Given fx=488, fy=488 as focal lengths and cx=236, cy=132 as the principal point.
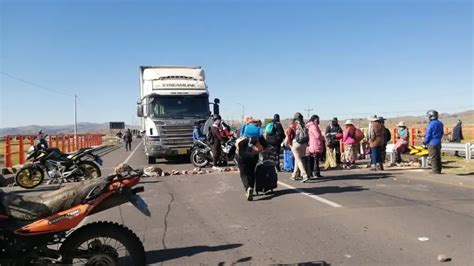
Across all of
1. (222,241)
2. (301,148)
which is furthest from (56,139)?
(222,241)

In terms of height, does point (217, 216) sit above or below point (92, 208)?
below

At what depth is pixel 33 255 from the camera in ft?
15.2

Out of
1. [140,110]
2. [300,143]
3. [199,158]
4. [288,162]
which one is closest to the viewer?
[300,143]

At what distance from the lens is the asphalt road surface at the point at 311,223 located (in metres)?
5.77

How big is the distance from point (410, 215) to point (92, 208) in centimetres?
526

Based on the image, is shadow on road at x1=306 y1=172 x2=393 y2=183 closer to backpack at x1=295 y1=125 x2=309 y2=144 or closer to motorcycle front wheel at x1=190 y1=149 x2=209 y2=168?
backpack at x1=295 y1=125 x2=309 y2=144

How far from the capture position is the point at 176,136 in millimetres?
19281

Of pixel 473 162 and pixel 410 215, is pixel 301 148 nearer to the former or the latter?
pixel 410 215

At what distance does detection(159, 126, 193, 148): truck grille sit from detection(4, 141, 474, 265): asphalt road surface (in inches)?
288

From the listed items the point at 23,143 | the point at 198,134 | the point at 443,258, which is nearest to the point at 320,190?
the point at 443,258

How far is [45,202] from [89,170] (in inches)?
389

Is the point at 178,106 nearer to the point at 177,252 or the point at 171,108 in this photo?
the point at 171,108

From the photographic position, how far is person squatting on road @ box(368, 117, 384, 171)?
1465 centimetres

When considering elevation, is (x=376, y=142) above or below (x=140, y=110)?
below
